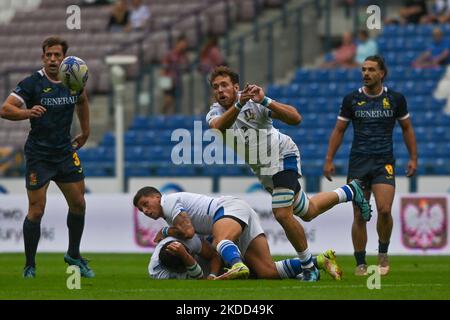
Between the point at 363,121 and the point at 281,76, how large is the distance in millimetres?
14068

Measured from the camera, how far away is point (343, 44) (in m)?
27.6

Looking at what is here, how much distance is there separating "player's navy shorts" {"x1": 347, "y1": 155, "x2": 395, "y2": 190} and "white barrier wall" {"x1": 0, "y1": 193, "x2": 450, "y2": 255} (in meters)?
5.25

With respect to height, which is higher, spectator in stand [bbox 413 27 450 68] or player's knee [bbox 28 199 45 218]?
spectator in stand [bbox 413 27 450 68]

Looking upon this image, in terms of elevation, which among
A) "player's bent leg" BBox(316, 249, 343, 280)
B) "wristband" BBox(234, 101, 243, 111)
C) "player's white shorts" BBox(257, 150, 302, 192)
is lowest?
"player's bent leg" BBox(316, 249, 343, 280)

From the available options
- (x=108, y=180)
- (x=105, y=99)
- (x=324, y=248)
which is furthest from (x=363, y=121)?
(x=105, y=99)

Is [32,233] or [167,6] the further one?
[167,6]

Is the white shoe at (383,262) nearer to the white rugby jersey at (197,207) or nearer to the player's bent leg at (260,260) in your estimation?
the player's bent leg at (260,260)

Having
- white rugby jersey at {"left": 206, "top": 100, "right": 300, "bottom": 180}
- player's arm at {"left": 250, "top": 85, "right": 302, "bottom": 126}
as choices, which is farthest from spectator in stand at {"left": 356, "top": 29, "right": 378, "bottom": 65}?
player's arm at {"left": 250, "top": 85, "right": 302, "bottom": 126}

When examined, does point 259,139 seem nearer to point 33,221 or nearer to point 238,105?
point 238,105

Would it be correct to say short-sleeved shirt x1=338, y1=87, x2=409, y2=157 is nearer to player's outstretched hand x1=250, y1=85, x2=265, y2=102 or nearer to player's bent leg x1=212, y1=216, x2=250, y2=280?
player's bent leg x1=212, y1=216, x2=250, y2=280

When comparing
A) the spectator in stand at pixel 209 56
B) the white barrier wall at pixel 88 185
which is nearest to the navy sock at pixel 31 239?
the white barrier wall at pixel 88 185

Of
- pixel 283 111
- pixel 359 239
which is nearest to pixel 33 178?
pixel 283 111

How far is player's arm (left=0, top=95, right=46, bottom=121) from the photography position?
13836 mm
